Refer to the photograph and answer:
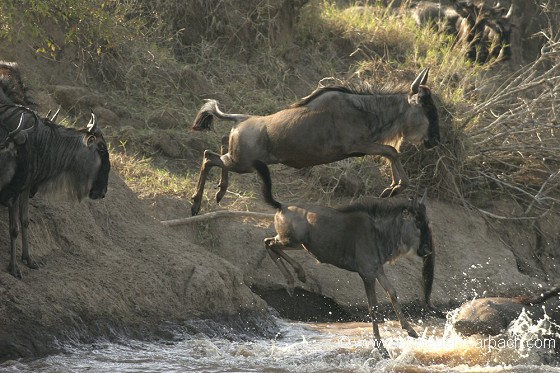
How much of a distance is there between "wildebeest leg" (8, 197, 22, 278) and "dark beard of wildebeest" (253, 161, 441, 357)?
196 cm

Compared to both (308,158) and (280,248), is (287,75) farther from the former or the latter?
(280,248)

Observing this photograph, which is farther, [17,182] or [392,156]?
[392,156]

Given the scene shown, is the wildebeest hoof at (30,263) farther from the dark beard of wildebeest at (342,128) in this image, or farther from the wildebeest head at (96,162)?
the dark beard of wildebeest at (342,128)

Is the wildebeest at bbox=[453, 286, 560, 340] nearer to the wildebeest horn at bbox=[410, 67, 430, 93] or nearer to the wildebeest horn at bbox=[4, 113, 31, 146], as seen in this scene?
the wildebeest horn at bbox=[410, 67, 430, 93]

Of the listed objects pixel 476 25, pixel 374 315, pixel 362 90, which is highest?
pixel 362 90

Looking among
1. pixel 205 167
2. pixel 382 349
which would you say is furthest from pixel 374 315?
pixel 205 167

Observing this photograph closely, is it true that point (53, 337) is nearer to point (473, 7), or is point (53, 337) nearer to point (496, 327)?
point (496, 327)

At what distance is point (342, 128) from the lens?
9242 millimetres

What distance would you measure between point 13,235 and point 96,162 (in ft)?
3.47

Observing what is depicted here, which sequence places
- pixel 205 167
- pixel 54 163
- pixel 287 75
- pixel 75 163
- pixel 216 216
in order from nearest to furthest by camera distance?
pixel 54 163 → pixel 75 163 → pixel 205 167 → pixel 216 216 → pixel 287 75

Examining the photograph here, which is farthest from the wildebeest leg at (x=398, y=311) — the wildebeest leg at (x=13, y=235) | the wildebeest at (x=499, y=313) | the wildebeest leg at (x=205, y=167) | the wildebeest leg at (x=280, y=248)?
the wildebeest leg at (x=13, y=235)

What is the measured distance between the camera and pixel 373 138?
9375 mm

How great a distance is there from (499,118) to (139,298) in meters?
5.49

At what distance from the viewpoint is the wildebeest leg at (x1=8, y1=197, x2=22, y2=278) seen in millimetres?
8008
